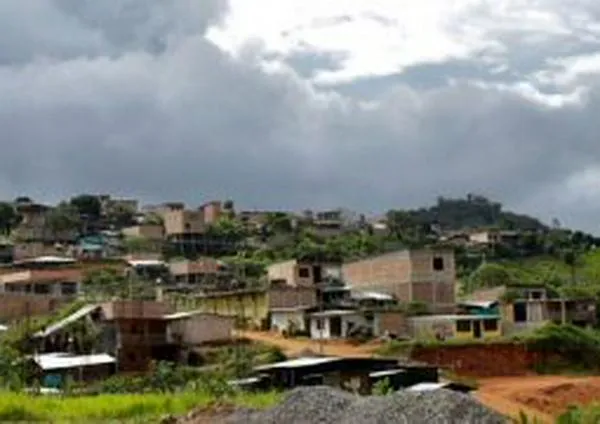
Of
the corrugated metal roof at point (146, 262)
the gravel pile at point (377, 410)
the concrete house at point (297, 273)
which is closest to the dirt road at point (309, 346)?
the concrete house at point (297, 273)

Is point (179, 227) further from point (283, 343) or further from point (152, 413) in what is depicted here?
point (152, 413)

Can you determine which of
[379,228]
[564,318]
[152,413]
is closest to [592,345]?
[564,318]

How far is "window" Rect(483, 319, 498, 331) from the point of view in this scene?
192 feet

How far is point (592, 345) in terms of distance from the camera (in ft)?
180

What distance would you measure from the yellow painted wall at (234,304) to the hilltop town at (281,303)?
3.2 inches

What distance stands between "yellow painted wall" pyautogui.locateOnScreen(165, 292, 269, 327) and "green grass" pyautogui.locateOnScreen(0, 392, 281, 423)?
102 feet

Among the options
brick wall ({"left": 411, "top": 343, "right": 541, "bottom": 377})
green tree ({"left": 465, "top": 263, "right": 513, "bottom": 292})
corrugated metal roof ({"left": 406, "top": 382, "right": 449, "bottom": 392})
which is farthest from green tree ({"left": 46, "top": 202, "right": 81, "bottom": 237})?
corrugated metal roof ({"left": 406, "top": 382, "right": 449, "bottom": 392})

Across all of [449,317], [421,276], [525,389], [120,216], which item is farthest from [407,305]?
[120,216]

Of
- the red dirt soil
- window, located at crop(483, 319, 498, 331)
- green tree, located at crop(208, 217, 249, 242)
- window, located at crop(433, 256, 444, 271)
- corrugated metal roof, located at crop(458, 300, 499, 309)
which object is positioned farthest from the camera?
green tree, located at crop(208, 217, 249, 242)

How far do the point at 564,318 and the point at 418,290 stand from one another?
1015cm

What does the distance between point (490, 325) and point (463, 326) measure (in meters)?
1.50

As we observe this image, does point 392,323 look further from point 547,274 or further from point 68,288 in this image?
point 547,274

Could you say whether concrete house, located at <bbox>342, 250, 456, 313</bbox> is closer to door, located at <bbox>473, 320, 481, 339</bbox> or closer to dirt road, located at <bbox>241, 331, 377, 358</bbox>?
door, located at <bbox>473, 320, 481, 339</bbox>

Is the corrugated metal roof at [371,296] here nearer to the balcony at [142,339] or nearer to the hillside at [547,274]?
the hillside at [547,274]
